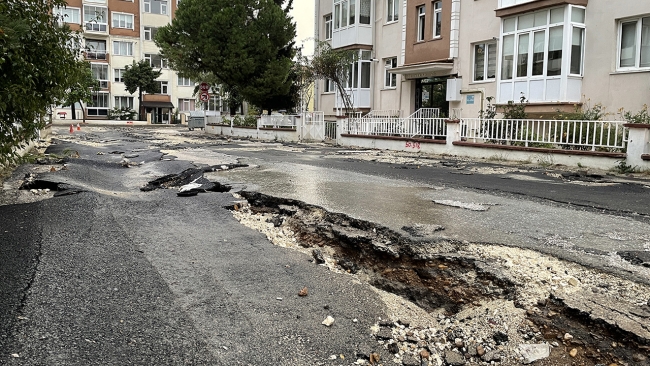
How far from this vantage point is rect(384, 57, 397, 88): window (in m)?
25.7

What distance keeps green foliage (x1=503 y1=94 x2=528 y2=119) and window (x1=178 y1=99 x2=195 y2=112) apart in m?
51.8

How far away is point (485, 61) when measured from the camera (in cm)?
2031

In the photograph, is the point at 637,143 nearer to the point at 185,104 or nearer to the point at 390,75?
the point at 390,75

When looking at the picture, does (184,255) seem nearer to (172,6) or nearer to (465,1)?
(465,1)

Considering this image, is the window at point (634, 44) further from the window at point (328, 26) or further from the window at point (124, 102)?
the window at point (124, 102)

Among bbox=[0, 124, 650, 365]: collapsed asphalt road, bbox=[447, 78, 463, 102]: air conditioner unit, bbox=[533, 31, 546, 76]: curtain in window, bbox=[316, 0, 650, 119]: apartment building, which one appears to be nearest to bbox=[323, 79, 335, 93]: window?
bbox=[316, 0, 650, 119]: apartment building

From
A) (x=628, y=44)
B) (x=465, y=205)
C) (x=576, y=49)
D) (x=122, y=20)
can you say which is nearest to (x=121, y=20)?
(x=122, y=20)

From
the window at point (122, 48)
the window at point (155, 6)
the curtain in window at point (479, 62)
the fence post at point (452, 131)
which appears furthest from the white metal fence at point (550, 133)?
the window at point (155, 6)

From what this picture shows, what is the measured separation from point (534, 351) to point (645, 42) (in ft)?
51.1

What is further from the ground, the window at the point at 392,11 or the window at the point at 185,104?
the window at the point at 392,11

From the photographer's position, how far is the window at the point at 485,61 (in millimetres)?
20031

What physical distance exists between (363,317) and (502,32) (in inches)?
703

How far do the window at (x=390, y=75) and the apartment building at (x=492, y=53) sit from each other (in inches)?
2.0

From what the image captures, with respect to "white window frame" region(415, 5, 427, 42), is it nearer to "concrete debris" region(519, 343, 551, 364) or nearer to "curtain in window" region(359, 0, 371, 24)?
"curtain in window" region(359, 0, 371, 24)
